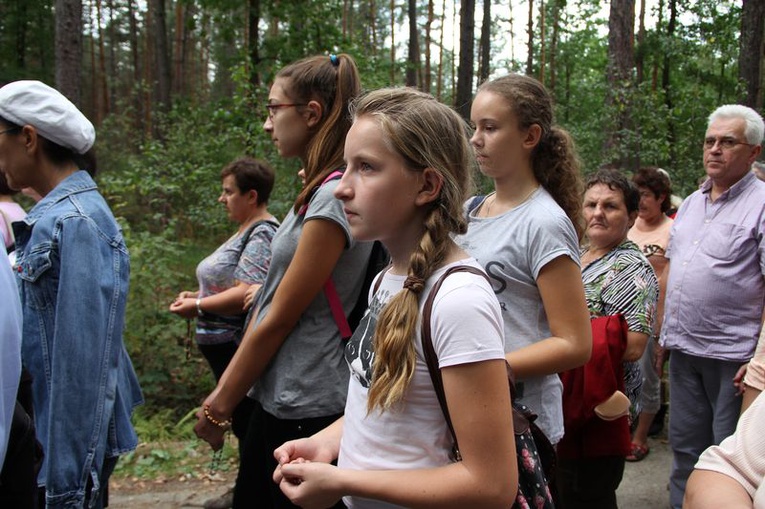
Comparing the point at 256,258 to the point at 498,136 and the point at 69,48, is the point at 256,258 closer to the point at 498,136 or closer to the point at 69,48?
the point at 498,136

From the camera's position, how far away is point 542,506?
153 cm

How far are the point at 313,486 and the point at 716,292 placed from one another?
318 cm

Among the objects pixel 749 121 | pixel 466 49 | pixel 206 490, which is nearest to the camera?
pixel 749 121

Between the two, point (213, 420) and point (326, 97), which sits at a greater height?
point (326, 97)

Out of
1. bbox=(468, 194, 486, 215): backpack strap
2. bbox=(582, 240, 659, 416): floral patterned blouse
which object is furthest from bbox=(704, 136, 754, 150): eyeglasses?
bbox=(468, 194, 486, 215): backpack strap

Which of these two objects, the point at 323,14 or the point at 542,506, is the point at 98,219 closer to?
the point at 542,506

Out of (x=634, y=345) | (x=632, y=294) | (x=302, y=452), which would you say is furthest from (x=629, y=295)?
(x=302, y=452)

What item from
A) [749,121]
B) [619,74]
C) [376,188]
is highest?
[619,74]

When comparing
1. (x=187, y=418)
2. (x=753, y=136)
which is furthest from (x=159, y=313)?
(x=753, y=136)

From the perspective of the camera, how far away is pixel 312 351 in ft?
7.47

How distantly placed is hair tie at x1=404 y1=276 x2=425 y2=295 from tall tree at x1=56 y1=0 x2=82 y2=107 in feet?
24.0

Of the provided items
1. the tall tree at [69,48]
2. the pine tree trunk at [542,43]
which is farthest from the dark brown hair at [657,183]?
the pine tree trunk at [542,43]

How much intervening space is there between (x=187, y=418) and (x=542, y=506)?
5.00m

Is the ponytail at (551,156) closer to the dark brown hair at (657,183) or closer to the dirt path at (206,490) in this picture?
the dirt path at (206,490)
